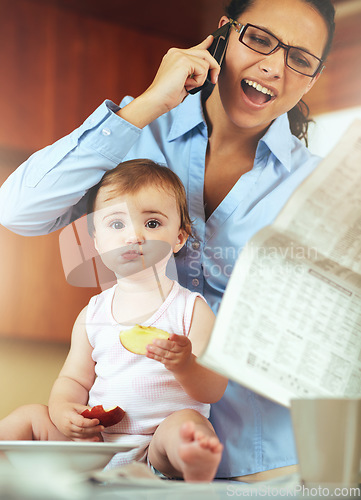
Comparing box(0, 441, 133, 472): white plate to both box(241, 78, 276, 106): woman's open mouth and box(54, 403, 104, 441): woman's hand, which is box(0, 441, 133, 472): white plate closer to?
box(54, 403, 104, 441): woman's hand

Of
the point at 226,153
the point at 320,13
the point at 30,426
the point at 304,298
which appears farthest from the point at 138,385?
the point at 320,13

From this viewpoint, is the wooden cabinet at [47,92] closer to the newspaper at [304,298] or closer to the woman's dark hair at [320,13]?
the woman's dark hair at [320,13]

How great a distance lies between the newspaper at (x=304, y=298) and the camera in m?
0.52

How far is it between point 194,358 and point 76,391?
0.22 m

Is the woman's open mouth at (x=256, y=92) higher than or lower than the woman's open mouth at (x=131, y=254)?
higher

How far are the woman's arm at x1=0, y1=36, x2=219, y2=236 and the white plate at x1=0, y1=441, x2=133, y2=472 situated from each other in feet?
1.21

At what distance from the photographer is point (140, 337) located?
29.2 inches

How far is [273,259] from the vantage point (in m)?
0.56

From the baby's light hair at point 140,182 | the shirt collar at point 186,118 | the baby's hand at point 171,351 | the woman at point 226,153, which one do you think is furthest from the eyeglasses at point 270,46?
the baby's hand at point 171,351

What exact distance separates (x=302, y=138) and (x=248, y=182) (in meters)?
0.14

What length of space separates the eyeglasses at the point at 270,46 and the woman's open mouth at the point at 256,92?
0.05m

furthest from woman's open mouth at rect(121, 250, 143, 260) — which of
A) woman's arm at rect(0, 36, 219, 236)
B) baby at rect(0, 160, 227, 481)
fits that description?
woman's arm at rect(0, 36, 219, 236)

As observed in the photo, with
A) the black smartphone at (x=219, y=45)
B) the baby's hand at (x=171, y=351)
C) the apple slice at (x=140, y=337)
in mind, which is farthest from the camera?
the black smartphone at (x=219, y=45)

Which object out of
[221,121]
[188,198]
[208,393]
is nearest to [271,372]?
[208,393]
